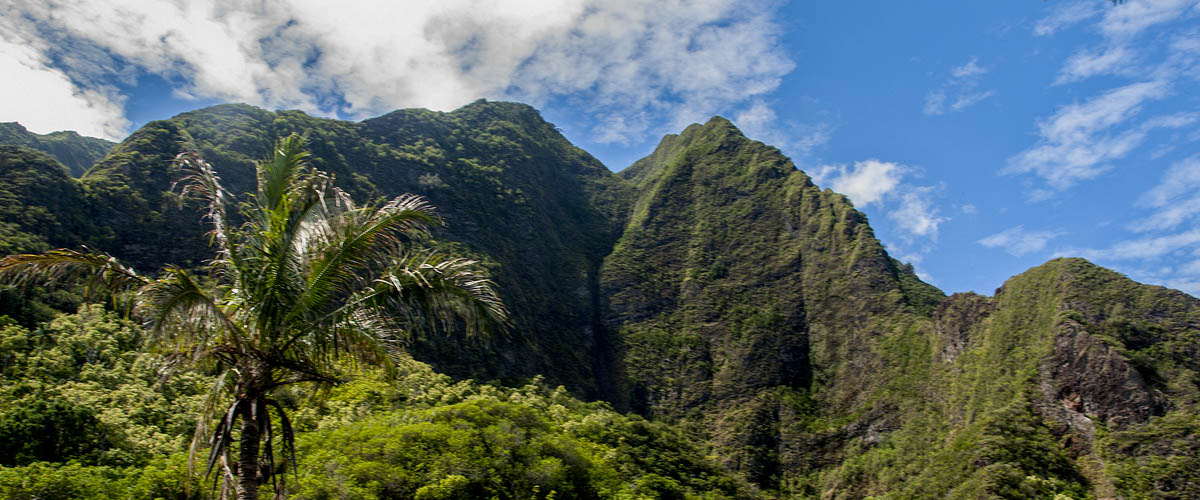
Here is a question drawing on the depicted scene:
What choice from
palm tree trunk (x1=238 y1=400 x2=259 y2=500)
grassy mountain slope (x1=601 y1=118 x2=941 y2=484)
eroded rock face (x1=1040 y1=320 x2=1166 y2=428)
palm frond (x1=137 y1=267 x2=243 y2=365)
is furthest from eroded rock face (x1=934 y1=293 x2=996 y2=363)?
palm frond (x1=137 y1=267 x2=243 y2=365)

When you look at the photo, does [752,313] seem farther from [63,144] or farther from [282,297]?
[63,144]

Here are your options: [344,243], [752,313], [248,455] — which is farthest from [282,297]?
[752,313]

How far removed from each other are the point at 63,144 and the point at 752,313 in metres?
96.8

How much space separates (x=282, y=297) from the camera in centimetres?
764

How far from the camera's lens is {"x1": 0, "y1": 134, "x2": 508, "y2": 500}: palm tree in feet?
22.8

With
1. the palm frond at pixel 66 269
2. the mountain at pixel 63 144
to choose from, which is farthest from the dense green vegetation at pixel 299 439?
the mountain at pixel 63 144

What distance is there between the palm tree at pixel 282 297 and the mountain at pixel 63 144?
319 ft

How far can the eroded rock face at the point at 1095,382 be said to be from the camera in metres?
44.2

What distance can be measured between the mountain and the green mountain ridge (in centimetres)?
2507

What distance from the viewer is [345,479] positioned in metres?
15.8

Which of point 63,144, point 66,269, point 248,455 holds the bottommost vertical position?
point 248,455

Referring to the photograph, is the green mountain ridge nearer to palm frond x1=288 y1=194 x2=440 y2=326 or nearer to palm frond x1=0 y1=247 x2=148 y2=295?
palm frond x1=0 y1=247 x2=148 y2=295

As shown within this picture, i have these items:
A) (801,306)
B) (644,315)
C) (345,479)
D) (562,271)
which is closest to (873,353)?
(801,306)

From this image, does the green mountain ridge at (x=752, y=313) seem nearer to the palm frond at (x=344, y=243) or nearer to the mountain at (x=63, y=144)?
the mountain at (x=63, y=144)
